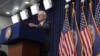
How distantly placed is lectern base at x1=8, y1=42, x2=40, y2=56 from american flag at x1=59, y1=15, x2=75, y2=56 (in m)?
3.39

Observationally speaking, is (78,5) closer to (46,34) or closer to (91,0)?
(91,0)

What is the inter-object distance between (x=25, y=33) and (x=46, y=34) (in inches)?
14.9

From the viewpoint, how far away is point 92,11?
6.12 m

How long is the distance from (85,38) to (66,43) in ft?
2.64

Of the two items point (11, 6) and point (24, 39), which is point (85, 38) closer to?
point (24, 39)

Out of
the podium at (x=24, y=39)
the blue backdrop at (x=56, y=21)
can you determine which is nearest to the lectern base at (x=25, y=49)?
the podium at (x=24, y=39)

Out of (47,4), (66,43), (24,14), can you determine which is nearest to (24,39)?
(66,43)

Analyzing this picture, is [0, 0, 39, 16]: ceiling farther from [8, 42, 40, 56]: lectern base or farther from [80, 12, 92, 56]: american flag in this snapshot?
[8, 42, 40, 56]: lectern base

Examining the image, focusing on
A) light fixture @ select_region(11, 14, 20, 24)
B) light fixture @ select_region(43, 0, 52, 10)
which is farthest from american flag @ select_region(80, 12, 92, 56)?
light fixture @ select_region(11, 14, 20, 24)

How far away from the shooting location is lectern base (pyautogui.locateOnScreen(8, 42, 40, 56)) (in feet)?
9.87

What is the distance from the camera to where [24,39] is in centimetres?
299

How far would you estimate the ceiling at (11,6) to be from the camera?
825cm

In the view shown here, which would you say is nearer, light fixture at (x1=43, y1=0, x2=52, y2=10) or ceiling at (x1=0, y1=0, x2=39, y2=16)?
light fixture at (x1=43, y1=0, x2=52, y2=10)

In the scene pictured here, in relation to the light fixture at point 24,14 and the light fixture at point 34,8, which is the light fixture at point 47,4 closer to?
the light fixture at point 34,8
